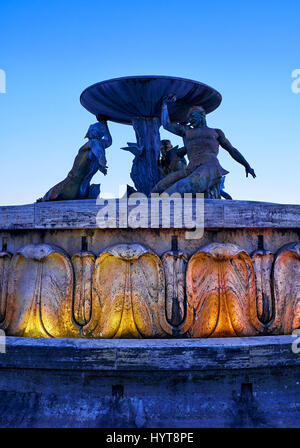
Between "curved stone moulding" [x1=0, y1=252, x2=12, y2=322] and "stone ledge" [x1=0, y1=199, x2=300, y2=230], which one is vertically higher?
"stone ledge" [x1=0, y1=199, x2=300, y2=230]

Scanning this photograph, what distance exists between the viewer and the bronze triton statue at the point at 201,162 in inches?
222

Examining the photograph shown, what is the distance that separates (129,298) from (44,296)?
0.75 m

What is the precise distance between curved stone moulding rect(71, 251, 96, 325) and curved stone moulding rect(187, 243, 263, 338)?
838 mm

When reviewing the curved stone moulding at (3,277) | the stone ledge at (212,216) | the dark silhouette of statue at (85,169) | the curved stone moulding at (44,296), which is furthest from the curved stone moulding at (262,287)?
the dark silhouette of statue at (85,169)

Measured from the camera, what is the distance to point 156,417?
3434 millimetres

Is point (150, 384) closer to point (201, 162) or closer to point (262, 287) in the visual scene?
point (262, 287)

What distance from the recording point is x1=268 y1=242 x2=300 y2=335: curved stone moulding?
13.7 feet

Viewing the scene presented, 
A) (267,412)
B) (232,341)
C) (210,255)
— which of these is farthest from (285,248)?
(267,412)

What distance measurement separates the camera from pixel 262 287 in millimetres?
4168
